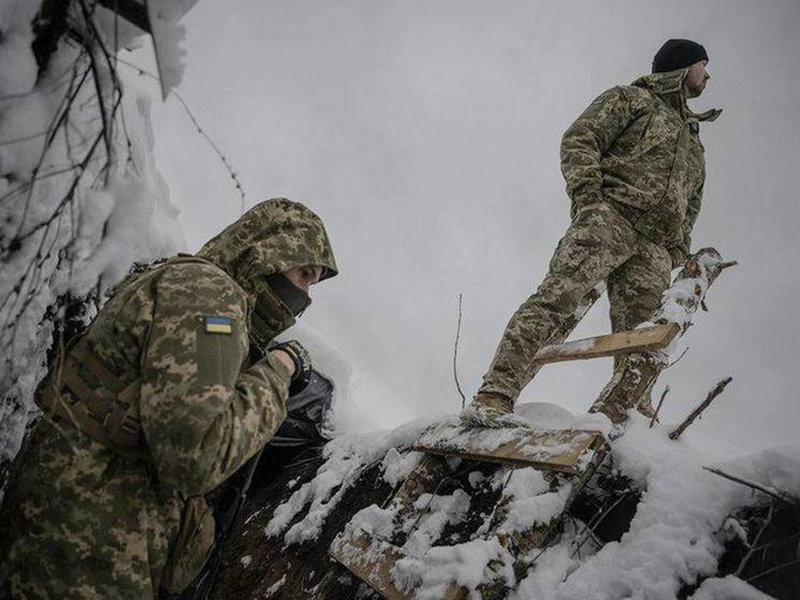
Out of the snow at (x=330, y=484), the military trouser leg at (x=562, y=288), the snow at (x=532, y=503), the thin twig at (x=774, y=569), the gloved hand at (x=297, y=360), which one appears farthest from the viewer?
the snow at (x=330, y=484)

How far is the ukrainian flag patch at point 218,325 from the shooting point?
1354 mm

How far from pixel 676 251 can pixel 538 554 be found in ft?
7.96

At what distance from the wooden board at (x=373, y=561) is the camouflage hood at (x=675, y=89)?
332 centimetres

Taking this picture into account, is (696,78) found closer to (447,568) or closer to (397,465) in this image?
(397,465)

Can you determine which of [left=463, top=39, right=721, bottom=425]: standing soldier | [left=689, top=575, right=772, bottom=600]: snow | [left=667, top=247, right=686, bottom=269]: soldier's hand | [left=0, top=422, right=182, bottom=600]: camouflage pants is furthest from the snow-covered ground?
[left=667, top=247, right=686, bottom=269]: soldier's hand

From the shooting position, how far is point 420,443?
244 cm

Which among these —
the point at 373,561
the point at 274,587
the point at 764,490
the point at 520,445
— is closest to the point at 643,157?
the point at 520,445

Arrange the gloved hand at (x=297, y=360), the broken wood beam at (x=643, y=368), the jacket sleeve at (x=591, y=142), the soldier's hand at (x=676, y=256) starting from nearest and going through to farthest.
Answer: the gloved hand at (x=297, y=360), the broken wood beam at (x=643, y=368), the jacket sleeve at (x=591, y=142), the soldier's hand at (x=676, y=256)

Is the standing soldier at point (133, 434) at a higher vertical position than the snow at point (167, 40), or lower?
lower

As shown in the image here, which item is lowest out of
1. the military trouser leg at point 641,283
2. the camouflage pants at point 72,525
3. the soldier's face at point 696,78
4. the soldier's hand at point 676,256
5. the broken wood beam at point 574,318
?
the camouflage pants at point 72,525

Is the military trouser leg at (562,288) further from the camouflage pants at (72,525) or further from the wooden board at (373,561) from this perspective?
the camouflage pants at (72,525)

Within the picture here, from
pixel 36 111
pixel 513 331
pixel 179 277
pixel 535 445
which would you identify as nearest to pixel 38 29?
pixel 36 111

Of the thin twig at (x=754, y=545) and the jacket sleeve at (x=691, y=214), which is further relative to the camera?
the jacket sleeve at (x=691, y=214)

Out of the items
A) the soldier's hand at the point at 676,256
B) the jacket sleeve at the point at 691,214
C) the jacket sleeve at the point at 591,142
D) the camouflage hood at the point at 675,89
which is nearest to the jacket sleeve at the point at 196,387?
the jacket sleeve at the point at 591,142
